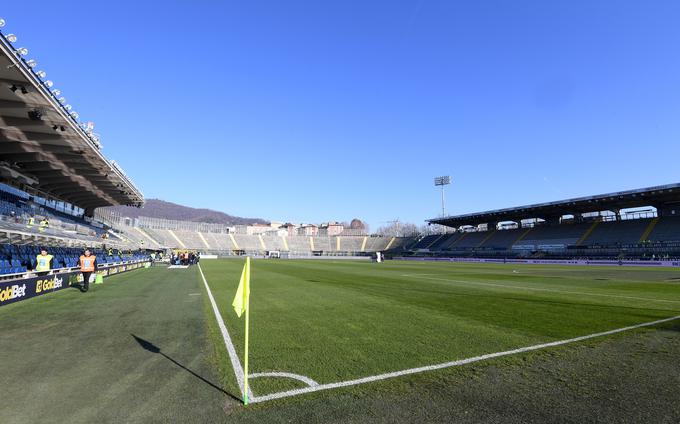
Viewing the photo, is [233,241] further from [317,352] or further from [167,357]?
[317,352]

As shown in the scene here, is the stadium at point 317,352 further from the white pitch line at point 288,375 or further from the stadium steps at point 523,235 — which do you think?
the stadium steps at point 523,235

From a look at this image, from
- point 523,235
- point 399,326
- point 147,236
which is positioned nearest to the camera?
point 399,326

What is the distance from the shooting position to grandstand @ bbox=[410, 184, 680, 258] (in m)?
51.0

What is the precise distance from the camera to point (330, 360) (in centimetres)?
569

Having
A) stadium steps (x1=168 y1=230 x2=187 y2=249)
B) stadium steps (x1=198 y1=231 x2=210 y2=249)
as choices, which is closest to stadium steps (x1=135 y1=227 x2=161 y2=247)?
stadium steps (x1=168 y1=230 x2=187 y2=249)

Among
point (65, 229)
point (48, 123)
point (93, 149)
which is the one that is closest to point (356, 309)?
point (48, 123)

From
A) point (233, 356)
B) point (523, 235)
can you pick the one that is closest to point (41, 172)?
point (233, 356)

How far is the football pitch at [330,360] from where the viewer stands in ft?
13.4

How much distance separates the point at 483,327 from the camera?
8109 millimetres

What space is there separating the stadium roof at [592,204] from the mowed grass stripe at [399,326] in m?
52.6

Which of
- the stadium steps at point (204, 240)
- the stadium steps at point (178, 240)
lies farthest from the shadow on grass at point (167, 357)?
the stadium steps at point (204, 240)

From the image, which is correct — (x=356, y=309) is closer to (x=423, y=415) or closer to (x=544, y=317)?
(x=544, y=317)

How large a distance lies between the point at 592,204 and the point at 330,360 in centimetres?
7024

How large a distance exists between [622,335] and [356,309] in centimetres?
643
